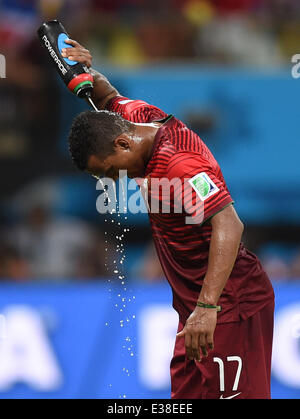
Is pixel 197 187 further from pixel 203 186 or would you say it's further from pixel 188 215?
pixel 188 215

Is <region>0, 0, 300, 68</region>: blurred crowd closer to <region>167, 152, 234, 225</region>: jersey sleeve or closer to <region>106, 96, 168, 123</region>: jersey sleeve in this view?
<region>106, 96, 168, 123</region>: jersey sleeve

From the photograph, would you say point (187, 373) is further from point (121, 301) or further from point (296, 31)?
point (296, 31)

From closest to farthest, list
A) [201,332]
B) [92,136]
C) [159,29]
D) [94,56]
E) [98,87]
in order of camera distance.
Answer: [201,332]
[92,136]
[98,87]
[94,56]
[159,29]

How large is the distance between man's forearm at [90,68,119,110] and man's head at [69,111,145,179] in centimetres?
76

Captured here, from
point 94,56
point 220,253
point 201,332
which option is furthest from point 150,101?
point 201,332

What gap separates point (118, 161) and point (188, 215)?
1.45 ft

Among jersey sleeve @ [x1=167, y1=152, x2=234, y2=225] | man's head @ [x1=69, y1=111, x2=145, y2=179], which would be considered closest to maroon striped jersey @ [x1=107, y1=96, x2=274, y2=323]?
jersey sleeve @ [x1=167, y1=152, x2=234, y2=225]

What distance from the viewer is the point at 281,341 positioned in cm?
751

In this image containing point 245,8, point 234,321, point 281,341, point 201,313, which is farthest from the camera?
point 245,8

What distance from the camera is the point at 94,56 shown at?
368 inches

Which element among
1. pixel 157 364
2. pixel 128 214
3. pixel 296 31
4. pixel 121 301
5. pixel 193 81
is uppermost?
pixel 296 31

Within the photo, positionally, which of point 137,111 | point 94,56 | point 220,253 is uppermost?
point 94,56

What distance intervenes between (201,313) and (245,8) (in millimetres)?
6389

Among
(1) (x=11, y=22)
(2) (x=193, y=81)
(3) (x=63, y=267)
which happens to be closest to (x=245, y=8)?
(2) (x=193, y=81)
